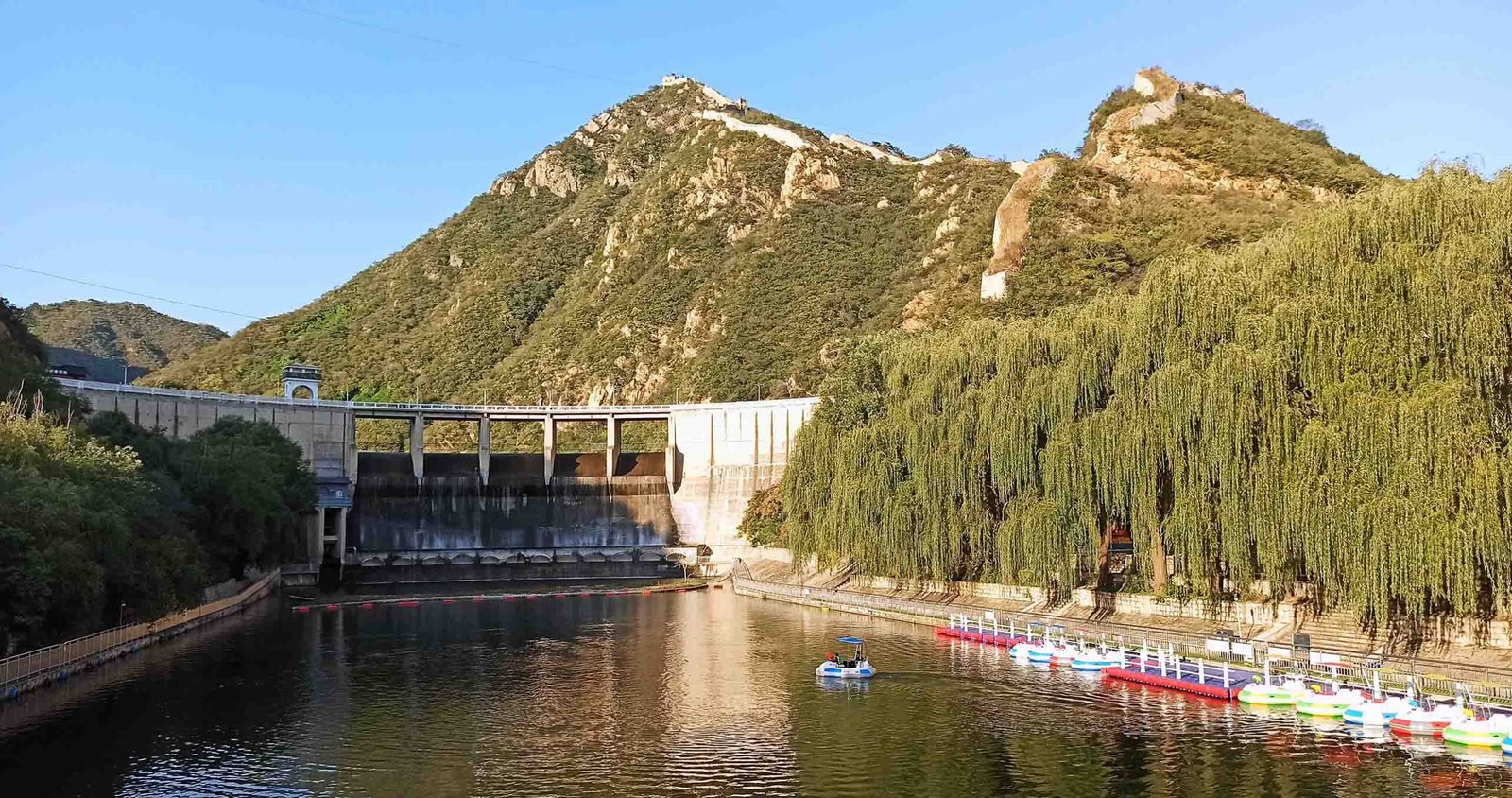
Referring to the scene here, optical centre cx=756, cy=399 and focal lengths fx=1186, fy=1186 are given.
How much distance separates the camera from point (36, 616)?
139 feet

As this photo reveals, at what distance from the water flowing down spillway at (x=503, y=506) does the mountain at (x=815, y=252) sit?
24.9 m

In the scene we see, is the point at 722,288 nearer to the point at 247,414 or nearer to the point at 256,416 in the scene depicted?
the point at 256,416

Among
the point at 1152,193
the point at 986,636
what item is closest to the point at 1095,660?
the point at 986,636

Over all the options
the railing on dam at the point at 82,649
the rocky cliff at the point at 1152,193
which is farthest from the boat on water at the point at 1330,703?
the rocky cliff at the point at 1152,193

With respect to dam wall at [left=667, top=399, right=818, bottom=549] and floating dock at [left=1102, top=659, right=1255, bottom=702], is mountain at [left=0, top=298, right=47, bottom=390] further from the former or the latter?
floating dock at [left=1102, top=659, right=1255, bottom=702]

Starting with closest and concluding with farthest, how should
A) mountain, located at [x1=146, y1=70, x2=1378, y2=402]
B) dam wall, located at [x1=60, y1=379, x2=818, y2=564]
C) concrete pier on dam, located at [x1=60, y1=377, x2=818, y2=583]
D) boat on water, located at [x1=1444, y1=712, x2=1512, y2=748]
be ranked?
1. boat on water, located at [x1=1444, y1=712, x2=1512, y2=748]
2. concrete pier on dam, located at [x1=60, y1=377, x2=818, y2=583]
3. dam wall, located at [x1=60, y1=379, x2=818, y2=564]
4. mountain, located at [x1=146, y1=70, x2=1378, y2=402]

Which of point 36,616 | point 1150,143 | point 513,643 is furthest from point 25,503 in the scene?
point 1150,143

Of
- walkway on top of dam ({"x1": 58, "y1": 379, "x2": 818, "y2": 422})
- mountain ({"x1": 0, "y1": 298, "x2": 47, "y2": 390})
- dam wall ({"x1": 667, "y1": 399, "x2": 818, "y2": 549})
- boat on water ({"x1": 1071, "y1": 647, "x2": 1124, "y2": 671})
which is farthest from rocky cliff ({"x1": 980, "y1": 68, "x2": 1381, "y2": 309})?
mountain ({"x1": 0, "y1": 298, "x2": 47, "y2": 390})

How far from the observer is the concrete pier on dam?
345 feet

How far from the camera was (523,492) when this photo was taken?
113m

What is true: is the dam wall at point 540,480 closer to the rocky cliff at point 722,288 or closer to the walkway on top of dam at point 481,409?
the walkway on top of dam at point 481,409

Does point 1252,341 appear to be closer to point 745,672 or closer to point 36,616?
point 745,672

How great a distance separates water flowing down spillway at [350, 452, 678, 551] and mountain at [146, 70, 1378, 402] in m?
24.9

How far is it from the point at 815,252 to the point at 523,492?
216 feet
